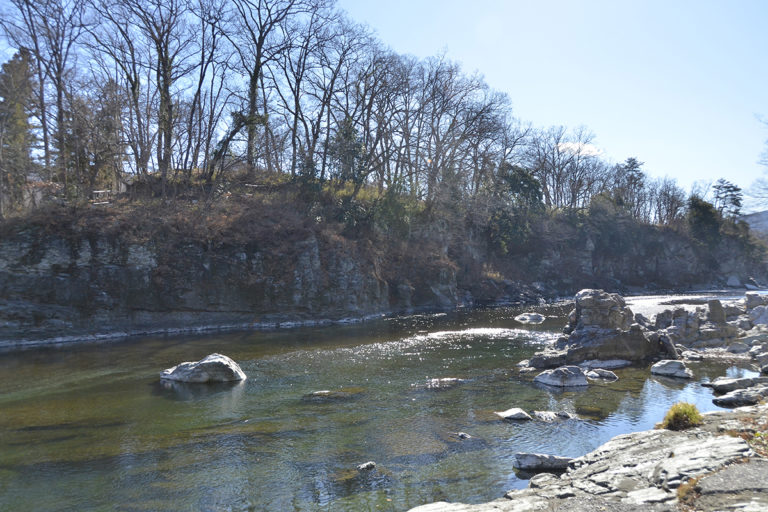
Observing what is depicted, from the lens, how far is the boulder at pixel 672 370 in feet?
50.3

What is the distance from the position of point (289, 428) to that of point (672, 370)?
1229cm

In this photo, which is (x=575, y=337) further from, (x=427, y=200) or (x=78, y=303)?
(x=427, y=200)

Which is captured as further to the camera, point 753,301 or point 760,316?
point 753,301

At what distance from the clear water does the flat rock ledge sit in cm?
95

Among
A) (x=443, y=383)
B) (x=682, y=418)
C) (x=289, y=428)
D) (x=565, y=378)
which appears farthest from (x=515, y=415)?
(x=289, y=428)

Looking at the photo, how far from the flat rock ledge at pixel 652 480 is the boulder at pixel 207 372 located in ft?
34.8

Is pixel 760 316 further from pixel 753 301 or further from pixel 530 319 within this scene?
pixel 530 319

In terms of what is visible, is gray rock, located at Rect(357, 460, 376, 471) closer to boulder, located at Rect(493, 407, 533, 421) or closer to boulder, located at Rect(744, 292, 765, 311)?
boulder, located at Rect(493, 407, 533, 421)

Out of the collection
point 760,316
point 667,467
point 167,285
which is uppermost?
point 167,285

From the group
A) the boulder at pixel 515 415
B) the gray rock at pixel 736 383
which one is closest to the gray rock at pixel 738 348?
the gray rock at pixel 736 383

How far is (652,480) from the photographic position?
640 cm

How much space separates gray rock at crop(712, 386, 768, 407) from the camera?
11617mm

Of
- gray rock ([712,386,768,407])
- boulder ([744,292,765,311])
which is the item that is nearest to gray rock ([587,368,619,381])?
gray rock ([712,386,768,407])

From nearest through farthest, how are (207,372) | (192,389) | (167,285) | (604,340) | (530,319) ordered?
(192,389)
(207,372)
(604,340)
(167,285)
(530,319)
